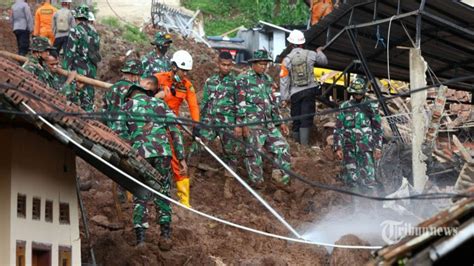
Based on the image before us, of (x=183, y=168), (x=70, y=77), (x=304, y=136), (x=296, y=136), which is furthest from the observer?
(x=296, y=136)

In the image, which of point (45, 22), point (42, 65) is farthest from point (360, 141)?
point (45, 22)

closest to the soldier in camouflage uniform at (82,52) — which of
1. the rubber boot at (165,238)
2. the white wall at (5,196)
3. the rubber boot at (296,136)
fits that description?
the rubber boot at (296,136)

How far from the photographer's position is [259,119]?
76.8ft

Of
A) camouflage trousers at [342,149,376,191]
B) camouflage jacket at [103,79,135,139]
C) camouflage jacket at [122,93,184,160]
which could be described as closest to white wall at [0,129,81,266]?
camouflage jacket at [122,93,184,160]

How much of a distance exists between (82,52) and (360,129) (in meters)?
4.96

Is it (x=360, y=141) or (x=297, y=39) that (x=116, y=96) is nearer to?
(x=360, y=141)

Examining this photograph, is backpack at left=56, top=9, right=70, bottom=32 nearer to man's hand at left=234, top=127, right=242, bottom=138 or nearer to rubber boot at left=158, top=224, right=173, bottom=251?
man's hand at left=234, top=127, right=242, bottom=138

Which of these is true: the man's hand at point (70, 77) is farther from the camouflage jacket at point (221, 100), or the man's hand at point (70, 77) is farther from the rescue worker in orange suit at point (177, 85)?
the camouflage jacket at point (221, 100)

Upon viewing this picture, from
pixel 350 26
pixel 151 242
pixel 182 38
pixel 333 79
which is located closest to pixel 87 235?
pixel 151 242

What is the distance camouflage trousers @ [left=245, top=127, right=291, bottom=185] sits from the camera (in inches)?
922

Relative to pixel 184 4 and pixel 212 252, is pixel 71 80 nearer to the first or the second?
pixel 212 252

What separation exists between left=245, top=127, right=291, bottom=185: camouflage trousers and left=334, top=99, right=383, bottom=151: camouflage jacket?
103 cm

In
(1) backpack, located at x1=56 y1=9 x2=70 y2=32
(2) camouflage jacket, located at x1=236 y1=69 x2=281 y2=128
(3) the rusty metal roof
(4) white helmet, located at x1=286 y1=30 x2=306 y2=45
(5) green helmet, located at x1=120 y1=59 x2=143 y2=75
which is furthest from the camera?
(1) backpack, located at x1=56 y1=9 x2=70 y2=32

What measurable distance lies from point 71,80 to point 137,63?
1.72 m
